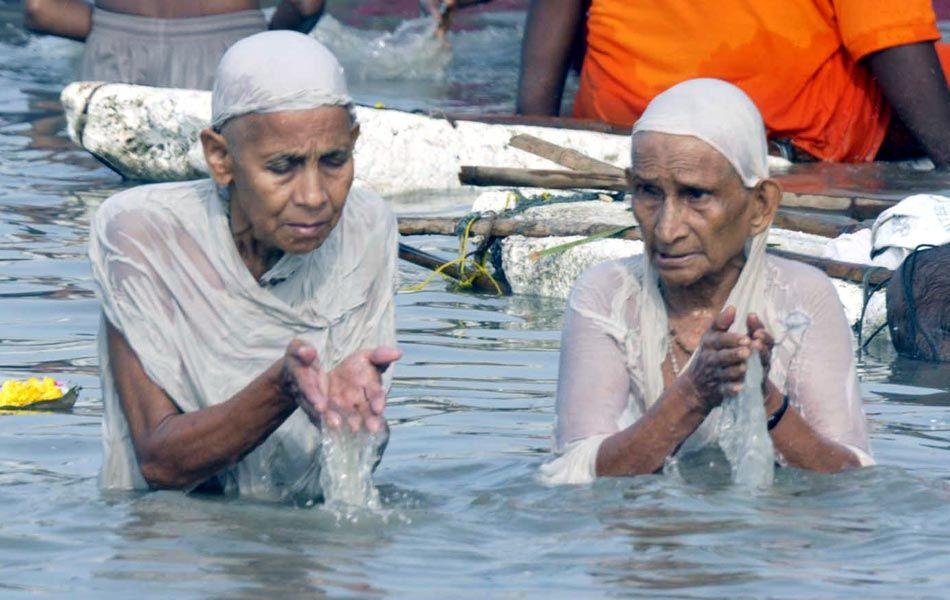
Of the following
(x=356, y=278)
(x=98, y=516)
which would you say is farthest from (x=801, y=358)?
(x=98, y=516)

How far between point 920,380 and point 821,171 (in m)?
3.16

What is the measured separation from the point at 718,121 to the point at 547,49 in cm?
589

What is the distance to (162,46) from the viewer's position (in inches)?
428

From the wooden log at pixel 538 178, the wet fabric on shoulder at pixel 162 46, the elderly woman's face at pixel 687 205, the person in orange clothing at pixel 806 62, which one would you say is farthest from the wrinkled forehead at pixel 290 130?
the wet fabric on shoulder at pixel 162 46

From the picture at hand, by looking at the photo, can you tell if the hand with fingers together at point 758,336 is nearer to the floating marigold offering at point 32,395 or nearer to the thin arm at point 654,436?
the thin arm at point 654,436

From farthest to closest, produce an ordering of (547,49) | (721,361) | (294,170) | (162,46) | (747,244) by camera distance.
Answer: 1. (162,46)
2. (547,49)
3. (747,244)
4. (294,170)
5. (721,361)

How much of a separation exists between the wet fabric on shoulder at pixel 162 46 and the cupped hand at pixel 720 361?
23.3ft

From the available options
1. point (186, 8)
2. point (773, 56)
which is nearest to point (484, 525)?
point (773, 56)

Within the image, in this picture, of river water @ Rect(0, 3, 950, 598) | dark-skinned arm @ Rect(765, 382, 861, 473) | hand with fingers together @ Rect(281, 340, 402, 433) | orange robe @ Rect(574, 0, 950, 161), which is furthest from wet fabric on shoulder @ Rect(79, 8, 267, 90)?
hand with fingers together @ Rect(281, 340, 402, 433)

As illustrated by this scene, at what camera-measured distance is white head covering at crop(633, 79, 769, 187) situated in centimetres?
442

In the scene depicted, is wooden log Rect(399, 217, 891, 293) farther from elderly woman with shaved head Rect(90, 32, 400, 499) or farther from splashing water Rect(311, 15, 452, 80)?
splashing water Rect(311, 15, 452, 80)

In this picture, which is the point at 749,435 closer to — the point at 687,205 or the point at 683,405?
the point at 683,405

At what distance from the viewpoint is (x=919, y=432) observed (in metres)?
5.63

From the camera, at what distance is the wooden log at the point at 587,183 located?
835 cm
